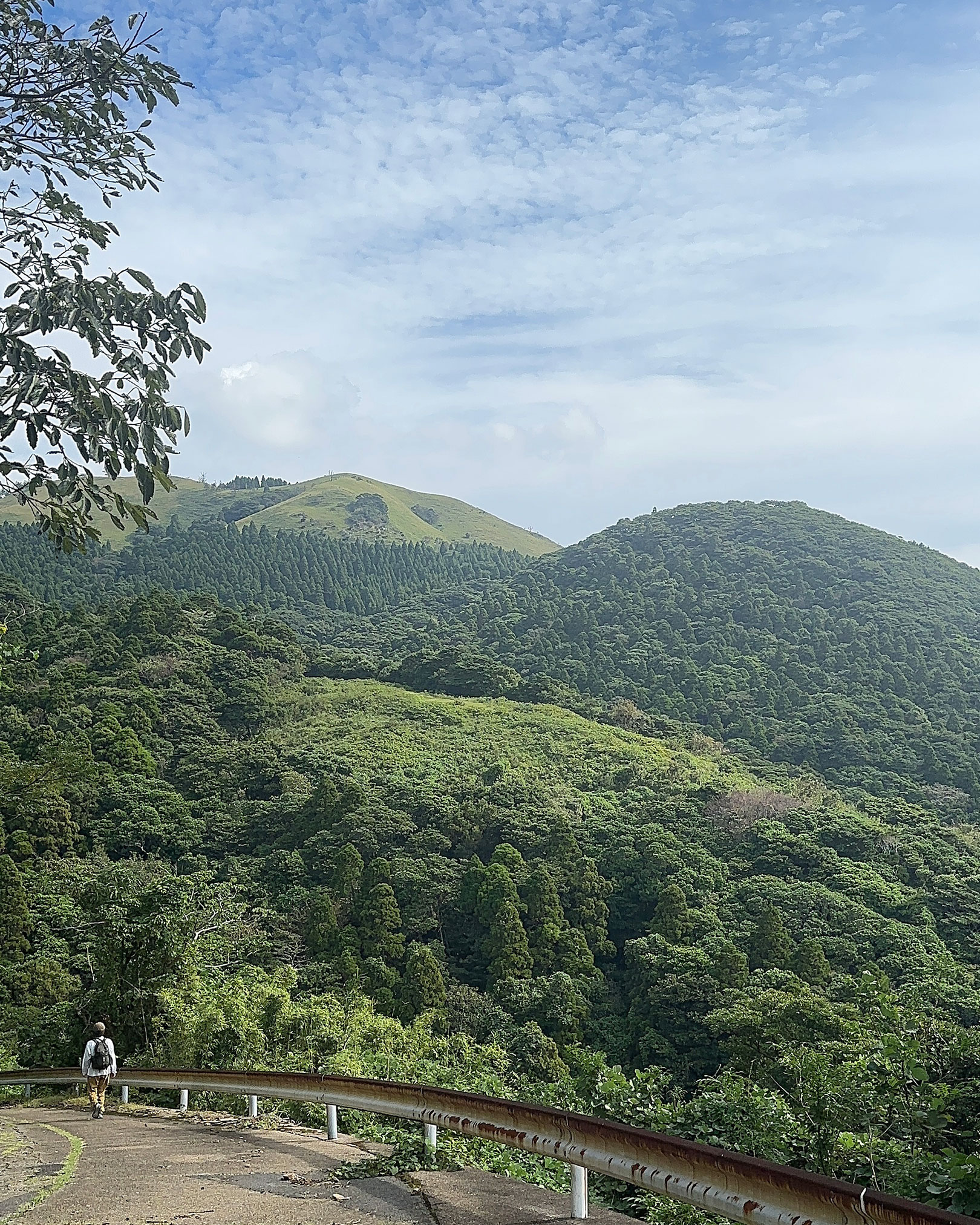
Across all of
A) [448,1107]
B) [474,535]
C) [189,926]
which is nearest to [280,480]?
[474,535]

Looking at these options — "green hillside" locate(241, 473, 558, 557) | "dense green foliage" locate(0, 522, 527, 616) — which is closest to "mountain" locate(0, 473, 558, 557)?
"green hillside" locate(241, 473, 558, 557)

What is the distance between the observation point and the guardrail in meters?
1.98

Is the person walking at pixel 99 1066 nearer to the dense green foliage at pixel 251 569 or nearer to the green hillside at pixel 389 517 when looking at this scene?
the dense green foliage at pixel 251 569

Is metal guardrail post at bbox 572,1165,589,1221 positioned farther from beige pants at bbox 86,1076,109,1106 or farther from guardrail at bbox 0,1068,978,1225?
beige pants at bbox 86,1076,109,1106

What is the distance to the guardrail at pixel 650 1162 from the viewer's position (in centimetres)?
198

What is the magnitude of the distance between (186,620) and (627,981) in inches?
1647

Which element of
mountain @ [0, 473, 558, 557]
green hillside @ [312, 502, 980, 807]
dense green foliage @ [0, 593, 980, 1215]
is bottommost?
dense green foliage @ [0, 593, 980, 1215]

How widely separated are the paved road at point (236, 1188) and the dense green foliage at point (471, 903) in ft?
2.69

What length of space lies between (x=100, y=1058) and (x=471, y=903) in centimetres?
2940

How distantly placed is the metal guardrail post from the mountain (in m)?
124

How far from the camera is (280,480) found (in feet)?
622

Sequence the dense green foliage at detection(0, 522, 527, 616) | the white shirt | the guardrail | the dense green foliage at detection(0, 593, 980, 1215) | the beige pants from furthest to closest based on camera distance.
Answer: the dense green foliage at detection(0, 522, 527, 616), the white shirt, the beige pants, the dense green foliage at detection(0, 593, 980, 1215), the guardrail

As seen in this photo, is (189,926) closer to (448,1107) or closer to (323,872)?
(448,1107)

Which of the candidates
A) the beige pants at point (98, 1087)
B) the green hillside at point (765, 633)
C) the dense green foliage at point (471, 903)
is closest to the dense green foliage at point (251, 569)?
the green hillside at point (765, 633)
